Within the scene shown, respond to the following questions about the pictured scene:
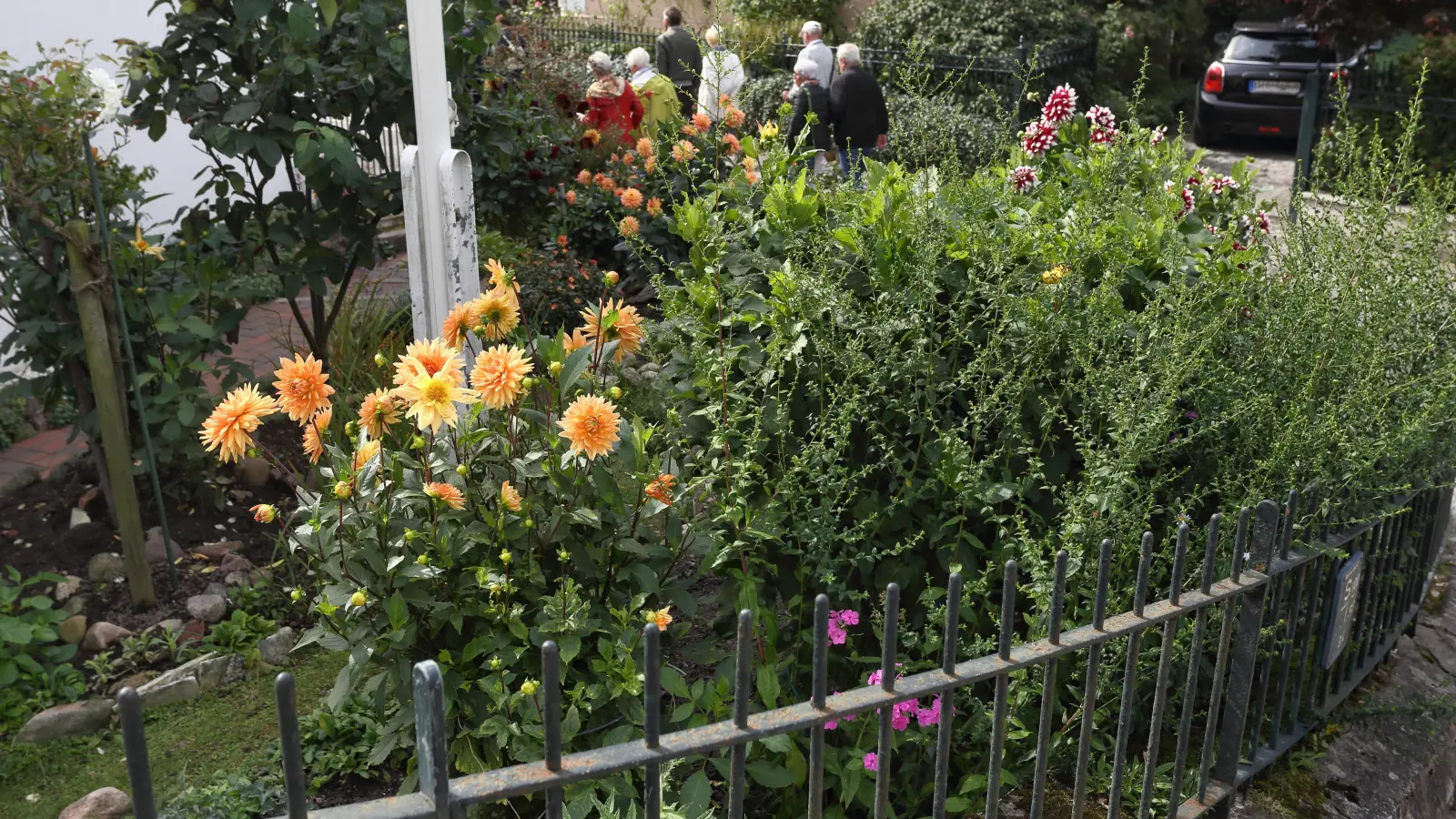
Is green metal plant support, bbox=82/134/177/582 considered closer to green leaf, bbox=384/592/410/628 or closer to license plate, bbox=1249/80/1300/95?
green leaf, bbox=384/592/410/628

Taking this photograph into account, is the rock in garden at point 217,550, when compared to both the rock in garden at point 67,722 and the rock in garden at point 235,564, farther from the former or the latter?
the rock in garden at point 67,722

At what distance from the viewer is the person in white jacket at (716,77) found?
3.49 m

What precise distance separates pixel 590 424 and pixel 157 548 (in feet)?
8.17

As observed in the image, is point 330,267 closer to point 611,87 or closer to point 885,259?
point 885,259

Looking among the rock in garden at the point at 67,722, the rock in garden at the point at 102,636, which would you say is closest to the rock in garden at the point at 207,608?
the rock in garden at the point at 102,636

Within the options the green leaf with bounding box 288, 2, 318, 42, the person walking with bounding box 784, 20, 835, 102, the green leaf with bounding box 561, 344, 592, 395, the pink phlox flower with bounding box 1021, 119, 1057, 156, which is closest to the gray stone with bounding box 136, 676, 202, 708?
the green leaf with bounding box 561, 344, 592, 395

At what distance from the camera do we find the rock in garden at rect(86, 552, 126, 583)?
12.6 ft

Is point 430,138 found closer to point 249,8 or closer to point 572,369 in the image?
point 572,369

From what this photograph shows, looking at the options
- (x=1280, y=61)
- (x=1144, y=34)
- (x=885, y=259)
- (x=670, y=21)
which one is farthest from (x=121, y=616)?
(x=1144, y=34)

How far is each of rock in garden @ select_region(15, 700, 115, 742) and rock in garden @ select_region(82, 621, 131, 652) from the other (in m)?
0.29

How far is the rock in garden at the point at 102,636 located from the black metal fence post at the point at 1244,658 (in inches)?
119

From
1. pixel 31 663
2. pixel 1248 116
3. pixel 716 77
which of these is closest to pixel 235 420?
pixel 31 663

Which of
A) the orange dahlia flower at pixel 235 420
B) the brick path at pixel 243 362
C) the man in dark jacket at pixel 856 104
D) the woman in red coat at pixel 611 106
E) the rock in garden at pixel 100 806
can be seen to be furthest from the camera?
the man in dark jacket at pixel 856 104

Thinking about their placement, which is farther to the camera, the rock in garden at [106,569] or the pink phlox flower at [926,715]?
the rock in garden at [106,569]
